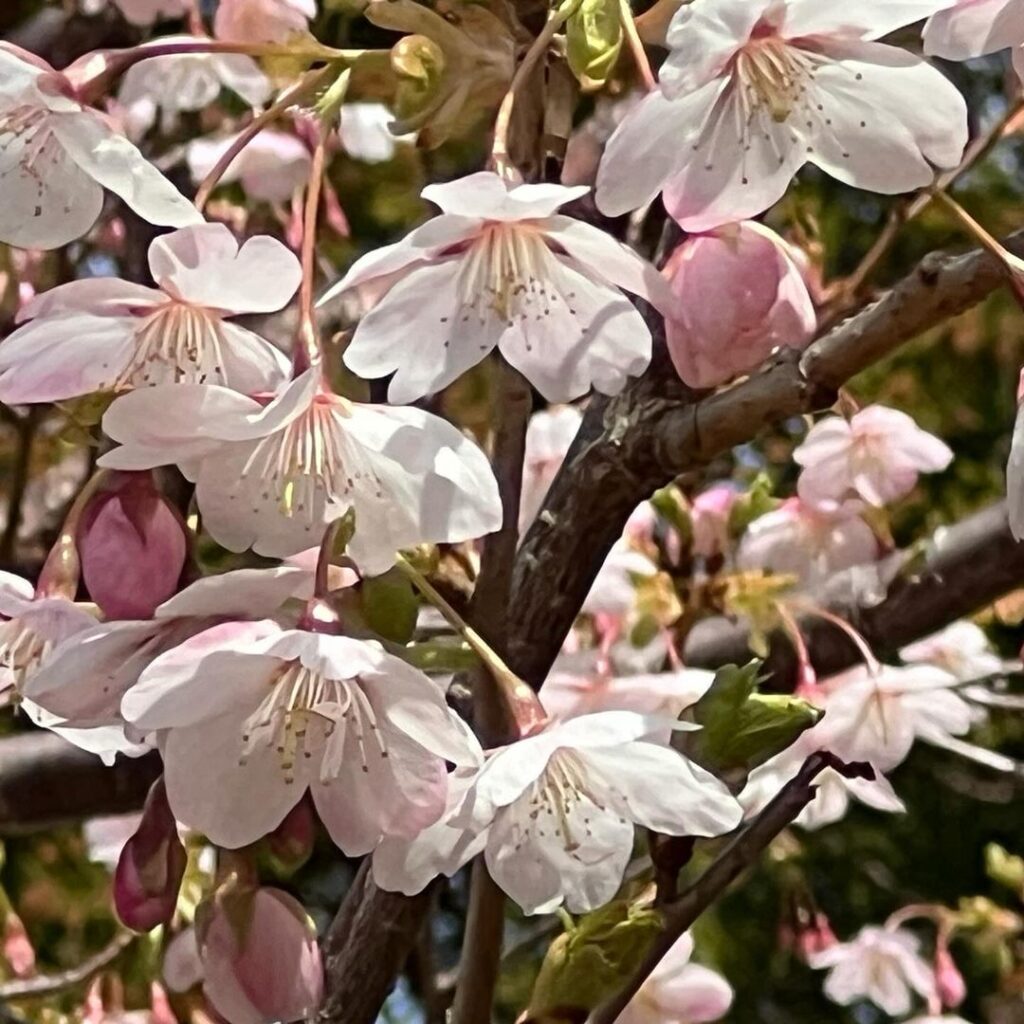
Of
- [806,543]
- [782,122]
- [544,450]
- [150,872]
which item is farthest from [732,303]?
[806,543]

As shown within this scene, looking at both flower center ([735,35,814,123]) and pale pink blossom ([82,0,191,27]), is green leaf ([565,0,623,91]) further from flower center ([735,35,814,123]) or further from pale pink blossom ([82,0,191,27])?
pale pink blossom ([82,0,191,27])

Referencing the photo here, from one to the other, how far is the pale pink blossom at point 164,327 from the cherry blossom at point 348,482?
3 centimetres

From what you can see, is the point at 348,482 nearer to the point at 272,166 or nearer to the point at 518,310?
the point at 518,310

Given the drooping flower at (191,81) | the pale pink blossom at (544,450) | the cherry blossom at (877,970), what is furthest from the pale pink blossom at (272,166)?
the cherry blossom at (877,970)

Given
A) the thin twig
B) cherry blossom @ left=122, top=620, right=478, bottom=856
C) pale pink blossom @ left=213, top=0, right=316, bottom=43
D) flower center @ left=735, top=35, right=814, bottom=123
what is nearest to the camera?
cherry blossom @ left=122, top=620, right=478, bottom=856

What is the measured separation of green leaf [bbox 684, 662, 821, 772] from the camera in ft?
1.96

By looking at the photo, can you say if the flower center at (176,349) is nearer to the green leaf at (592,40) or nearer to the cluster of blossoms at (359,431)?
the cluster of blossoms at (359,431)

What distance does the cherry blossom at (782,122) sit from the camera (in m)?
0.58

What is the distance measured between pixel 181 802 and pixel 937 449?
875 millimetres

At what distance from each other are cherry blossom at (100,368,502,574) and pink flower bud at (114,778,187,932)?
110 millimetres

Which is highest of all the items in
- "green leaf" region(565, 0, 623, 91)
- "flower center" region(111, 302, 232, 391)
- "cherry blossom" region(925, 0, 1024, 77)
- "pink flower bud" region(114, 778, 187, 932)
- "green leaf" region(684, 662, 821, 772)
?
"cherry blossom" region(925, 0, 1024, 77)

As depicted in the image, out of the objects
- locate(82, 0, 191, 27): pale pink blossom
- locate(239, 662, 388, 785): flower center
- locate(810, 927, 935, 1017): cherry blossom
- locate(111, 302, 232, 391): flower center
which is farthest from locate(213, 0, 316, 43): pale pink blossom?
locate(810, 927, 935, 1017): cherry blossom

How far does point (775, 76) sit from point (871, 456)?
0.67 metres

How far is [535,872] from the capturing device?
596 millimetres
